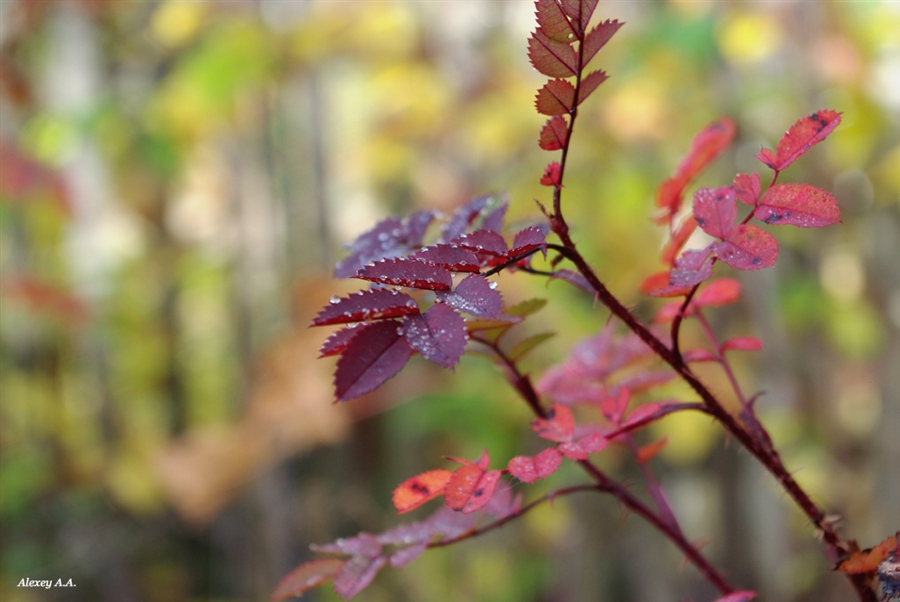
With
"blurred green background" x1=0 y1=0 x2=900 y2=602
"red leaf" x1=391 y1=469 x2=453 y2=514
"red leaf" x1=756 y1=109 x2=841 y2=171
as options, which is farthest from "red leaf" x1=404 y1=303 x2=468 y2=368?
"blurred green background" x1=0 y1=0 x2=900 y2=602

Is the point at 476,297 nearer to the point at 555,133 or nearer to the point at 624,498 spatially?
the point at 555,133

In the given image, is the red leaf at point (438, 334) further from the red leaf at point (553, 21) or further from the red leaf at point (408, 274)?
the red leaf at point (553, 21)

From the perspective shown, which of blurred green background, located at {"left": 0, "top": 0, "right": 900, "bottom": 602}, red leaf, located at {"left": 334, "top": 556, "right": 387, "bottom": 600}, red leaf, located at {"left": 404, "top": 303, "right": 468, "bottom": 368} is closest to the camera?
red leaf, located at {"left": 404, "top": 303, "right": 468, "bottom": 368}

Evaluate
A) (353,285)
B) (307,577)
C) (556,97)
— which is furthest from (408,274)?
(353,285)

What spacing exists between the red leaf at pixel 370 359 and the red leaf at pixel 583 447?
12cm

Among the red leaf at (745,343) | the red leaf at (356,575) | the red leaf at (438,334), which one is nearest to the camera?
the red leaf at (438,334)

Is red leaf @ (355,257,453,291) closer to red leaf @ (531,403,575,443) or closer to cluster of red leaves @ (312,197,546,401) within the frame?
cluster of red leaves @ (312,197,546,401)

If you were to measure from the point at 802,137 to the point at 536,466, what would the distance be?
0.80 feet

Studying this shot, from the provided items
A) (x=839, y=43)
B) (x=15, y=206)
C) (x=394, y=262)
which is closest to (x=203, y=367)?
(x=15, y=206)

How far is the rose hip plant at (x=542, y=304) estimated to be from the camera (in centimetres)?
39

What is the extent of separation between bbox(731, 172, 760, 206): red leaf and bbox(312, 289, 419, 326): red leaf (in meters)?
0.21

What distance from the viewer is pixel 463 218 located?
0.54 metres

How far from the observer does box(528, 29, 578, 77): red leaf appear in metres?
0.40

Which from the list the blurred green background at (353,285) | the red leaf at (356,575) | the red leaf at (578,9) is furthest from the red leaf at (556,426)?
the blurred green background at (353,285)
